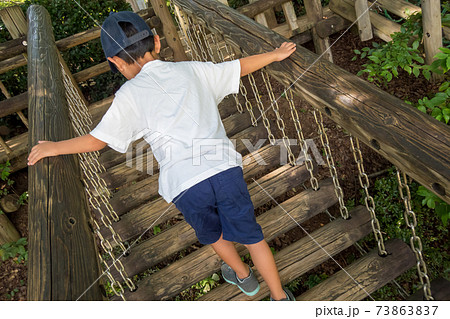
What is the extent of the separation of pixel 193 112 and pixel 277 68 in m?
0.54

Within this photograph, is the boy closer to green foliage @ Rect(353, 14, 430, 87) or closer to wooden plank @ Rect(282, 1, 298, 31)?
green foliage @ Rect(353, 14, 430, 87)

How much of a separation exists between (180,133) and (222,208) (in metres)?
0.43

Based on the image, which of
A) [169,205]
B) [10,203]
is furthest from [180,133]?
[10,203]

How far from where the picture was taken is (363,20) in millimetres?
4410

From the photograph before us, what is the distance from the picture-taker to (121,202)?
2.76 metres

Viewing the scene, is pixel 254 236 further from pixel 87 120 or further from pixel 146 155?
pixel 87 120

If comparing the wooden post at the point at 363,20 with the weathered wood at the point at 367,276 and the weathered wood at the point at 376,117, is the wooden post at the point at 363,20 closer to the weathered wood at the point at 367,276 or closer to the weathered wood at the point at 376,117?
the weathered wood at the point at 376,117

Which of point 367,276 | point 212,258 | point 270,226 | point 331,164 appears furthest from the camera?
point 270,226

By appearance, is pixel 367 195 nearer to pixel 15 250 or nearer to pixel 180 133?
pixel 180 133

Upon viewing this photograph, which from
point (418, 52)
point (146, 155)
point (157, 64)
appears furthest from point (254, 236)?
point (418, 52)

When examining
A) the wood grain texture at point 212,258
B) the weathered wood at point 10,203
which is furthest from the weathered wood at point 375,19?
the weathered wood at point 10,203

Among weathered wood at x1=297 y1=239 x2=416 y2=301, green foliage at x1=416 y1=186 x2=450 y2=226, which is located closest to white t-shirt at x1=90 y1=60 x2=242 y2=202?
weathered wood at x1=297 y1=239 x2=416 y2=301

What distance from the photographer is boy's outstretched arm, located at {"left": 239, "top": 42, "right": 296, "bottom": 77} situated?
186 cm

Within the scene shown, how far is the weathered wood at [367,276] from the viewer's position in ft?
6.40
